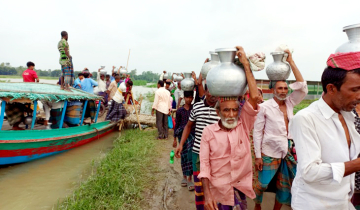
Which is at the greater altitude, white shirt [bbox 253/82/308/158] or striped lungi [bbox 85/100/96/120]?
white shirt [bbox 253/82/308/158]

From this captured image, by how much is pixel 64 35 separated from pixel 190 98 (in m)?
4.64

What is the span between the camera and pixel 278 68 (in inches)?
97.5

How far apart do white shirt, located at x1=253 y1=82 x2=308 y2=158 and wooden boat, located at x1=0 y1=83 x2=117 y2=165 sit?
4728 millimetres

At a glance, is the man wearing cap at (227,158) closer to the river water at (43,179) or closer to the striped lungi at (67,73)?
the river water at (43,179)

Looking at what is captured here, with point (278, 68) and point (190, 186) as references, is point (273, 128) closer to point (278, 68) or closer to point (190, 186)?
point (278, 68)

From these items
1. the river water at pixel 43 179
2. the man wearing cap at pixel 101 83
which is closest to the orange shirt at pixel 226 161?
the river water at pixel 43 179

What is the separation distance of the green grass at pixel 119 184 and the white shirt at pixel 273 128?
6.39ft

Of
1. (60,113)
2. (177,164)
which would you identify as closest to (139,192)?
(177,164)

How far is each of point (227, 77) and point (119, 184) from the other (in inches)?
117

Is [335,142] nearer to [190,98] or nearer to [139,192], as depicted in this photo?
[190,98]

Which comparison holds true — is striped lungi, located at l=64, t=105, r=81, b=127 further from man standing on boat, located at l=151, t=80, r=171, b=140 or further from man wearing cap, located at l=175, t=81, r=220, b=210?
man wearing cap, located at l=175, t=81, r=220, b=210

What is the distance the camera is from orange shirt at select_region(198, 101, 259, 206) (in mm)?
1981

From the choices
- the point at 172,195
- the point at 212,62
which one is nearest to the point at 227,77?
the point at 212,62

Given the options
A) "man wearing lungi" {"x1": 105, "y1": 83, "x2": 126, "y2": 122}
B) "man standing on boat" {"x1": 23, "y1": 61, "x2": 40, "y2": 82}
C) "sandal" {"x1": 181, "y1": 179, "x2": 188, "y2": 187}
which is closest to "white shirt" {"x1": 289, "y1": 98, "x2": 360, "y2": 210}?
"sandal" {"x1": 181, "y1": 179, "x2": 188, "y2": 187}
